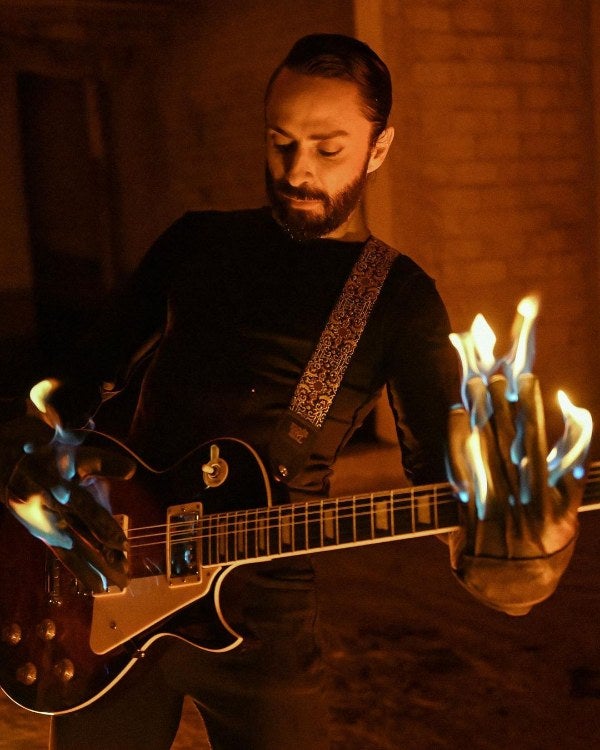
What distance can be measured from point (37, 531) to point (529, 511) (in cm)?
105

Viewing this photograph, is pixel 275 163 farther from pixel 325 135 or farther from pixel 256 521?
pixel 256 521

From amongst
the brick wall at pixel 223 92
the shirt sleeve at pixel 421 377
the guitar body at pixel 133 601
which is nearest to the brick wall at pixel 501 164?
the brick wall at pixel 223 92

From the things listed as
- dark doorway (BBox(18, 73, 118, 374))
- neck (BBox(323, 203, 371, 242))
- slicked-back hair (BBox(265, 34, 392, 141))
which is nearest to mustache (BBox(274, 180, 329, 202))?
neck (BBox(323, 203, 371, 242))

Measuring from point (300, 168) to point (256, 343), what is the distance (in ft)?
1.36

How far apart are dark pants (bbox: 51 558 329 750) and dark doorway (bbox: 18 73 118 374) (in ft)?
25.2

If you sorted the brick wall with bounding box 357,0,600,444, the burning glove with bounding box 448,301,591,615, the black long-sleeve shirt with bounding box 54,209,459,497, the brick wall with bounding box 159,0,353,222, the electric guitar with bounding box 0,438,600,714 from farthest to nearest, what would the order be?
1. the brick wall with bounding box 159,0,353,222
2. the brick wall with bounding box 357,0,600,444
3. the black long-sleeve shirt with bounding box 54,209,459,497
4. the electric guitar with bounding box 0,438,600,714
5. the burning glove with bounding box 448,301,591,615

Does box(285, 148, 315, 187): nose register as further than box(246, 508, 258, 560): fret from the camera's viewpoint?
Yes

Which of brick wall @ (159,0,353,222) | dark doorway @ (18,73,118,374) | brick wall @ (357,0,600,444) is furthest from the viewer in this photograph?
dark doorway @ (18,73,118,374)

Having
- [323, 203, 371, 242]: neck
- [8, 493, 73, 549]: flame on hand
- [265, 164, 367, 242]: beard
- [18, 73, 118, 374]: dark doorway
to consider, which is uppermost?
[265, 164, 367, 242]: beard

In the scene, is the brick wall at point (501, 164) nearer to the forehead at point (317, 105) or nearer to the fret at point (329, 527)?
the forehead at point (317, 105)

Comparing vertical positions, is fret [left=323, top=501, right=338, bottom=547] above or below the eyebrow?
below

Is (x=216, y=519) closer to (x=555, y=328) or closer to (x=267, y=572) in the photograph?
(x=267, y=572)

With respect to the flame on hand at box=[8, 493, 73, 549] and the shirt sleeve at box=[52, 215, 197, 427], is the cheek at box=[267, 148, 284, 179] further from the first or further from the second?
the flame on hand at box=[8, 493, 73, 549]

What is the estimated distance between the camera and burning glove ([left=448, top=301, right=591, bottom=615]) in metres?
1.82
